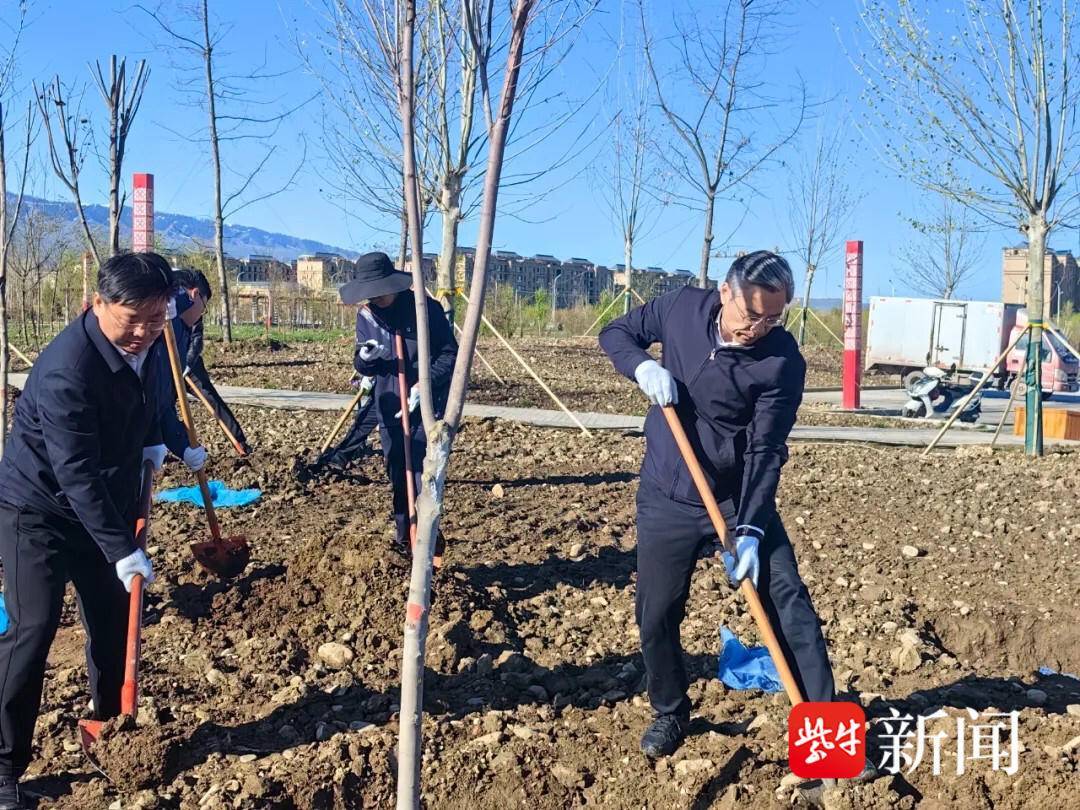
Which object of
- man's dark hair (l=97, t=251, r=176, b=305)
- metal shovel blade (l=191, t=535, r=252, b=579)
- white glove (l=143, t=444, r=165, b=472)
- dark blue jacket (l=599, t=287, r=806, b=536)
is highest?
man's dark hair (l=97, t=251, r=176, b=305)

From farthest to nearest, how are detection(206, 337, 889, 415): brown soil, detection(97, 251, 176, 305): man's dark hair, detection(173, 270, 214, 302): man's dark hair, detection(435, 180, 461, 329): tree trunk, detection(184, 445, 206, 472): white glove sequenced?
detection(206, 337, 889, 415): brown soil < detection(435, 180, 461, 329): tree trunk < detection(173, 270, 214, 302): man's dark hair < detection(184, 445, 206, 472): white glove < detection(97, 251, 176, 305): man's dark hair

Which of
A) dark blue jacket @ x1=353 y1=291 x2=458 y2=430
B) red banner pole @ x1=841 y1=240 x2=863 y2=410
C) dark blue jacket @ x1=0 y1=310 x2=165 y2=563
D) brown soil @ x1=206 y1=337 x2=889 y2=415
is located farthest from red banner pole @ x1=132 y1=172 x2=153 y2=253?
red banner pole @ x1=841 y1=240 x2=863 y2=410

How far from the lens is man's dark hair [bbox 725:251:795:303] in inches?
112

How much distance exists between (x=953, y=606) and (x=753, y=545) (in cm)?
234

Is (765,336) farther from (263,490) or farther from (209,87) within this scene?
(209,87)

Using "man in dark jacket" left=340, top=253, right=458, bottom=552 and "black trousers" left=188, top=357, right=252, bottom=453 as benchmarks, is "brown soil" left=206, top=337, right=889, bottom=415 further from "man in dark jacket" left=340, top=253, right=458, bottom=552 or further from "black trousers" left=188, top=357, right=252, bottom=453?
"man in dark jacket" left=340, top=253, right=458, bottom=552

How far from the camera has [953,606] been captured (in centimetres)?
478

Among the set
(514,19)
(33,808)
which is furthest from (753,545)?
(33,808)

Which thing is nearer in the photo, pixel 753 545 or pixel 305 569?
pixel 753 545

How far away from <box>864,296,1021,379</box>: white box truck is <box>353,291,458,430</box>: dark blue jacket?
15094 mm

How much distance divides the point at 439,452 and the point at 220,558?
2.90 metres

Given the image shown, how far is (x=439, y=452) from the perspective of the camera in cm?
212

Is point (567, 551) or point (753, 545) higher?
point (753, 545)

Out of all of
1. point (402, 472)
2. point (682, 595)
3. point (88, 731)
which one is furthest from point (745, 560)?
point (402, 472)
